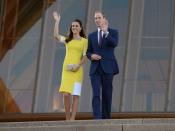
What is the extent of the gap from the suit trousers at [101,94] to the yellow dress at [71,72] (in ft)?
1.43

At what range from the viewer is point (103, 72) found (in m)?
10.9

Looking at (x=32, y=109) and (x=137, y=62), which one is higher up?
(x=137, y=62)

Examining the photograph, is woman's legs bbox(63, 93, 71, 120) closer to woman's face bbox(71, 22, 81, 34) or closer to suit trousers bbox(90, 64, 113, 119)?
suit trousers bbox(90, 64, 113, 119)

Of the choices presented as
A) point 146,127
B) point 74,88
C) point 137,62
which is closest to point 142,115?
point 137,62

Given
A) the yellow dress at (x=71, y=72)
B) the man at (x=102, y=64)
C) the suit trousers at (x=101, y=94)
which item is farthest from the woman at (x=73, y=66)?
the suit trousers at (x=101, y=94)

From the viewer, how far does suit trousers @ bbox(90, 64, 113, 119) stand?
1074cm

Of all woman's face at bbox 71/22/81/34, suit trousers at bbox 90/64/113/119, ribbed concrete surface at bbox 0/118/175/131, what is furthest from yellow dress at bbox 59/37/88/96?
ribbed concrete surface at bbox 0/118/175/131

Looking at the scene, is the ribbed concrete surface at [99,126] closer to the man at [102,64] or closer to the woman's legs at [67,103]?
the man at [102,64]

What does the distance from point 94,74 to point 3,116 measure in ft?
23.2

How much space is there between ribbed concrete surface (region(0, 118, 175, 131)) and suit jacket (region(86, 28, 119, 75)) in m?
1.37

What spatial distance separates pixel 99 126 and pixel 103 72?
1.67 metres

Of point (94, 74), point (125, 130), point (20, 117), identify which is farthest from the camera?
point (20, 117)

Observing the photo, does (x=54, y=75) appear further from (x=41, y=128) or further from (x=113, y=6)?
(x=41, y=128)

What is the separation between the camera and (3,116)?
17500 mm
